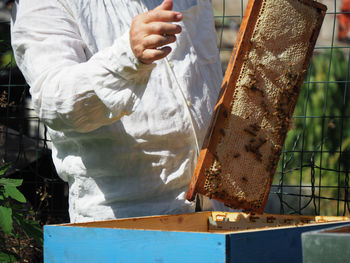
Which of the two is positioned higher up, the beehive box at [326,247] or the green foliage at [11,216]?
the beehive box at [326,247]

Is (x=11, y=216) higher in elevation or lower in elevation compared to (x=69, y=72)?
lower

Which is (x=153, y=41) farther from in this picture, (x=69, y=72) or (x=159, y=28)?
(x=69, y=72)

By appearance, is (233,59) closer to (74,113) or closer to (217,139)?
(217,139)

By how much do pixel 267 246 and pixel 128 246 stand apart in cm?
26

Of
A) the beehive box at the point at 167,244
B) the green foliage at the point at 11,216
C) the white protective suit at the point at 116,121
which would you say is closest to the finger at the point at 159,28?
the white protective suit at the point at 116,121

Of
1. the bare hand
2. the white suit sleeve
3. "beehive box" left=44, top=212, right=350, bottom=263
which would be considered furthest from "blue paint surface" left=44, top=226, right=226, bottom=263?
the bare hand

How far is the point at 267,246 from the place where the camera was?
1009 mm

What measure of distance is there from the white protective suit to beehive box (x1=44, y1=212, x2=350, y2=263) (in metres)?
0.21

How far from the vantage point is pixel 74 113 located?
3.89 feet

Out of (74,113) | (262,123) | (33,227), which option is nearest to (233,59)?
(262,123)

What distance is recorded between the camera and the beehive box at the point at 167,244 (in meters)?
0.94

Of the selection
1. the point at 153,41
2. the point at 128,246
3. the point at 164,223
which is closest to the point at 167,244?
the point at 128,246

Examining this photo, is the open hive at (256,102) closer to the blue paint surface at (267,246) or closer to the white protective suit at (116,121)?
the white protective suit at (116,121)

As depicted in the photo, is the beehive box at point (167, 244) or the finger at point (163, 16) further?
the finger at point (163, 16)
